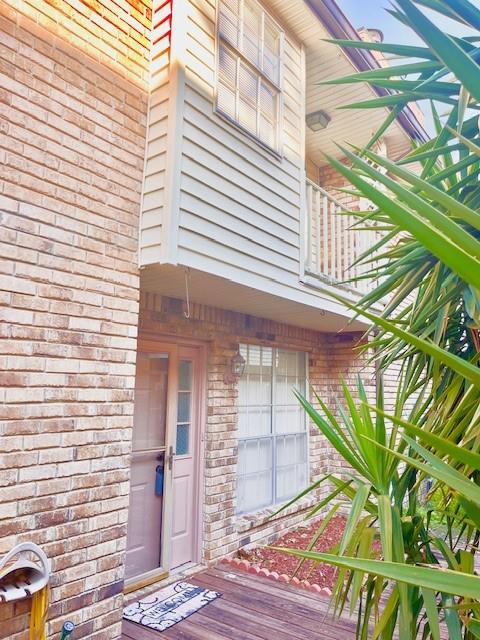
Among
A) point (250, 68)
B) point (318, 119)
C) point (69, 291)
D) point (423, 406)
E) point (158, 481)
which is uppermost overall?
point (318, 119)

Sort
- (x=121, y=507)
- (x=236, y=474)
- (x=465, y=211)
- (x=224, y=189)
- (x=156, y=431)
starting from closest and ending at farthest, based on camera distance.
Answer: (x=465, y=211) → (x=121, y=507) → (x=224, y=189) → (x=156, y=431) → (x=236, y=474)

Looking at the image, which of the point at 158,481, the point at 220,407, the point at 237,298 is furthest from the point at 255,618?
the point at 237,298

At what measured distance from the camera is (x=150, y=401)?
4094 millimetres

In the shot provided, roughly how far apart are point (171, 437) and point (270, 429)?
176 cm

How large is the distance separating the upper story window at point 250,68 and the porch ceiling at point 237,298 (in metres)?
1.38

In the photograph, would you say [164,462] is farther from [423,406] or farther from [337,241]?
[337,241]

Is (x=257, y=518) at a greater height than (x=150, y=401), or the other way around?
(x=150, y=401)

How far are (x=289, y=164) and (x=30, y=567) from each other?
3.89m

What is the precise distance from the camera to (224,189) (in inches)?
137

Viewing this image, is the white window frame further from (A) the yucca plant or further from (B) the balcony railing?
(A) the yucca plant

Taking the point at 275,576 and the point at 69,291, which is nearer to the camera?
the point at 69,291

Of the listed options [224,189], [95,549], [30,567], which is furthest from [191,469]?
[224,189]

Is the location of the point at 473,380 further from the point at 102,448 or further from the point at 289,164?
the point at 289,164

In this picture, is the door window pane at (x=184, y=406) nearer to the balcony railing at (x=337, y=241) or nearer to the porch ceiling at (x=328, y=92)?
the balcony railing at (x=337, y=241)
